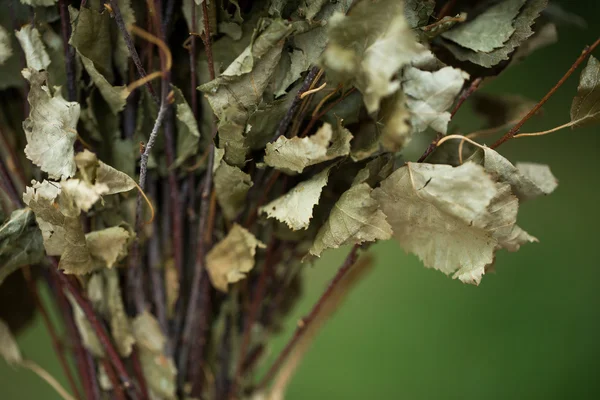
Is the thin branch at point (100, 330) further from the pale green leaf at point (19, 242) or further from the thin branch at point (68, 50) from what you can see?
the thin branch at point (68, 50)

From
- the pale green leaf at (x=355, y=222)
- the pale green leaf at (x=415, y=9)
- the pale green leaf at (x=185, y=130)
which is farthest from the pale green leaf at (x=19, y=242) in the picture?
the pale green leaf at (x=415, y=9)

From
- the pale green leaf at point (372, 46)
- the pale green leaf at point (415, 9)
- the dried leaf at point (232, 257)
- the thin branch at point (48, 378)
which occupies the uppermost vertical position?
the pale green leaf at point (372, 46)

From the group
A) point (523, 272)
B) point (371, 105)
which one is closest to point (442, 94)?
point (371, 105)

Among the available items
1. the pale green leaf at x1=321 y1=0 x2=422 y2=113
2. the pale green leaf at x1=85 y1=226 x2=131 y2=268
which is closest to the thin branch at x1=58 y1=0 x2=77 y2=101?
the pale green leaf at x1=85 y1=226 x2=131 y2=268

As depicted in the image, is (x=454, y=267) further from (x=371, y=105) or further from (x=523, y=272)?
(x=523, y=272)

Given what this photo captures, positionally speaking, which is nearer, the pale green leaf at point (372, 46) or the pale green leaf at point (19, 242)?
the pale green leaf at point (372, 46)

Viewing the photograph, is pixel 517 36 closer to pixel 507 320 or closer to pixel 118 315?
pixel 118 315

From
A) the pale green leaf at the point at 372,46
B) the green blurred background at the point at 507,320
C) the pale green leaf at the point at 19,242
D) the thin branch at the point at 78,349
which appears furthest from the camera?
the green blurred background at the point at 507,320
